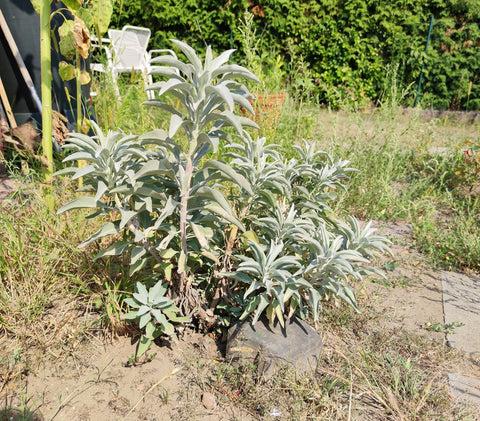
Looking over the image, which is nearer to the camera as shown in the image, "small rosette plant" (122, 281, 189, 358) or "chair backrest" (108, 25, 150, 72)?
"small rosette plant" (122, 281, 189, 358)

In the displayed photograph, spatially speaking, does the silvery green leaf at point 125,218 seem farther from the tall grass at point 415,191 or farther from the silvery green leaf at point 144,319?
the tall grass at point 415,191

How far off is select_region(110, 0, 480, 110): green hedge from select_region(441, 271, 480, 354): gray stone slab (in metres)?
4.86

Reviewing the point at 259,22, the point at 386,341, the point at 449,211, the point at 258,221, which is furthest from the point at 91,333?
the point at 259,22

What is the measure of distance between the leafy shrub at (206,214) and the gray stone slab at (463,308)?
817 millimetres

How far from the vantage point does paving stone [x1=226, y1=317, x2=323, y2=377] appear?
1754 millimetres

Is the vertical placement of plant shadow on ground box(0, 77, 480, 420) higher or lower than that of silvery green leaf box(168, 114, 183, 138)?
lower

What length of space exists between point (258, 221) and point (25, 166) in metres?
1.74

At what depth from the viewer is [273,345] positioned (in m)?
1.79

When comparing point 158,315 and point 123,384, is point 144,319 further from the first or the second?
point 123,384

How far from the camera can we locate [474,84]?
24.5 ft

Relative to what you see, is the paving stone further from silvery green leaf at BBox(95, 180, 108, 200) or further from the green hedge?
the green hedge

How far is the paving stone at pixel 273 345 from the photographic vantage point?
1754 mm

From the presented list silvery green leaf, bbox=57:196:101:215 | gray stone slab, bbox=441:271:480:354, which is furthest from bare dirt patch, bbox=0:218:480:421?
silvery green leaf, bbox=57:196:101:215

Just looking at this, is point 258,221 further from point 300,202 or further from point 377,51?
point 377,51
